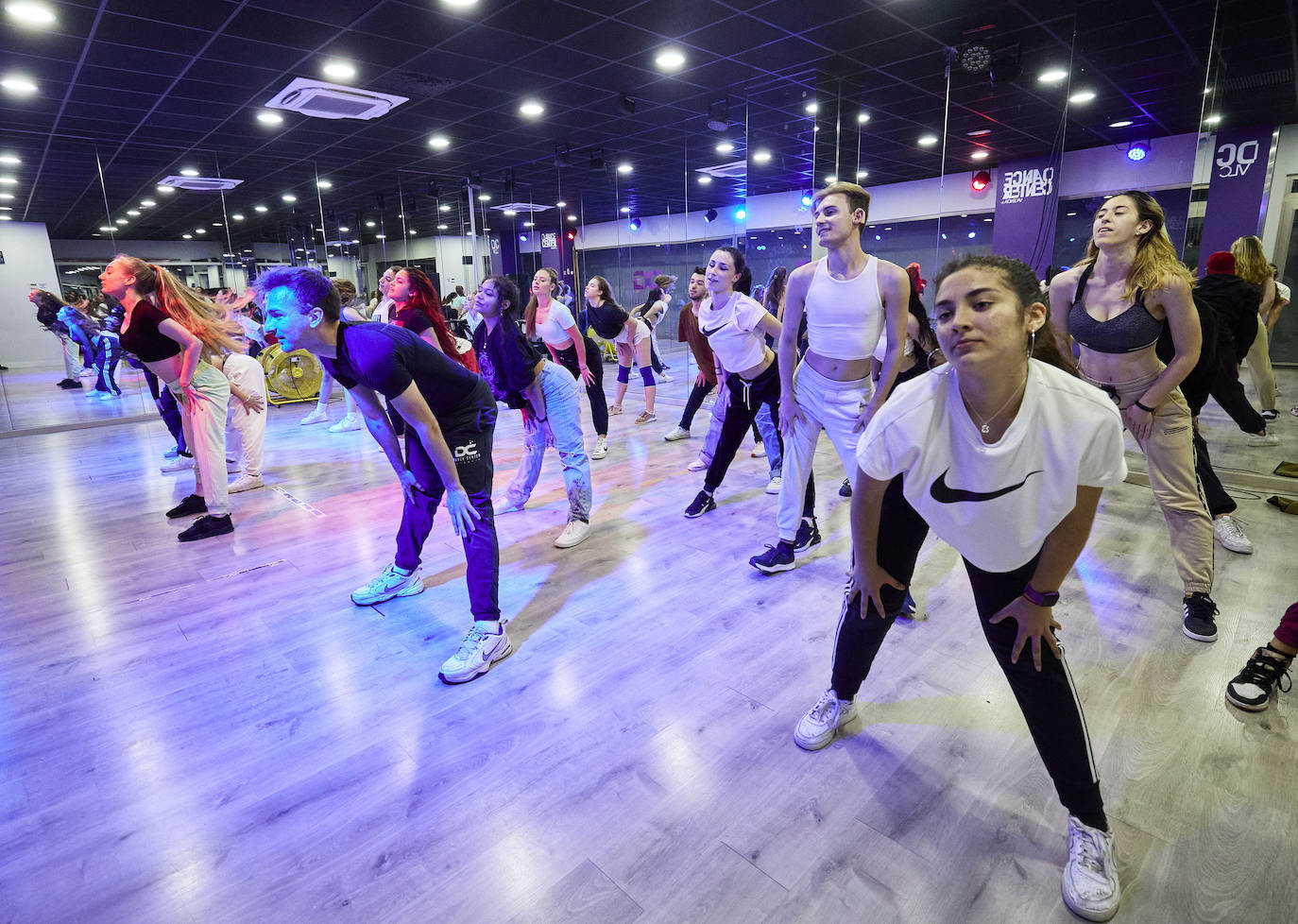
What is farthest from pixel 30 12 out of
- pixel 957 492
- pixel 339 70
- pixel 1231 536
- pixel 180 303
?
pixel 1231 536

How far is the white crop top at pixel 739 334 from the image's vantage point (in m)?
3.55

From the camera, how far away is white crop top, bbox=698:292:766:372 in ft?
11.6

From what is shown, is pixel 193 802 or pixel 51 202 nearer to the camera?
pixel 193 802

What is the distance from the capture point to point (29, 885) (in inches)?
A: 62.7

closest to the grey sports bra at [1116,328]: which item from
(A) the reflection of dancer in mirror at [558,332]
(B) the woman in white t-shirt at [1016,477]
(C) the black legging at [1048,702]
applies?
(B) the woman in white t-shirt at [1016,477]

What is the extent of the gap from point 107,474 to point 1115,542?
308 inches

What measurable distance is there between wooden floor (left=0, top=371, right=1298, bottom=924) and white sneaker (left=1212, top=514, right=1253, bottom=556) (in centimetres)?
10

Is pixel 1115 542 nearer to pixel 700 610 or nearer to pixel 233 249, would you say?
pixel 700 610

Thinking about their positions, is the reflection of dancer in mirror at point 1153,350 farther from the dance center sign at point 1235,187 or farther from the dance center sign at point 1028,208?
the dance center sign at point 1028,208

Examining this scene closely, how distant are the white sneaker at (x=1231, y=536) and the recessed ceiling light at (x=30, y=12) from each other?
8233 mm

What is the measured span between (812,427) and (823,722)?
1.43 m

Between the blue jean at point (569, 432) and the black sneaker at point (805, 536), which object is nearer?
the black sneaker at point (805, 536)

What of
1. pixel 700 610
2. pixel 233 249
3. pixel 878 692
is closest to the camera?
pixel 878 692

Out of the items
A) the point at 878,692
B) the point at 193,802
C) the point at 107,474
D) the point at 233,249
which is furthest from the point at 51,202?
the point at 878,692
